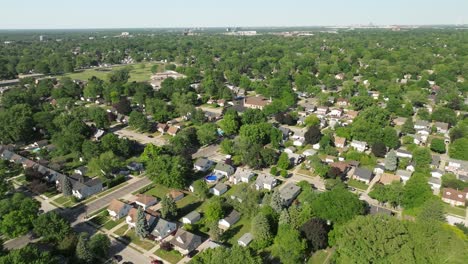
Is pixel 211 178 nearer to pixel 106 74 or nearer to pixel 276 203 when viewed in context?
pixel 276 203

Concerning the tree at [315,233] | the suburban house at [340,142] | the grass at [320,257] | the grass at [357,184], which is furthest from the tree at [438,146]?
the grass at [320,257]

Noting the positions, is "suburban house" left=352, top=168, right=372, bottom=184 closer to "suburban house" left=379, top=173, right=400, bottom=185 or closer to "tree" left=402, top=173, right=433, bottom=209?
"suburban house" left=379, top=173, right=400, bottom=185

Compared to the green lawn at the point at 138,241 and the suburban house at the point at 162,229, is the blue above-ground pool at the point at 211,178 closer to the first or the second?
the suburban house at the point at 162,229

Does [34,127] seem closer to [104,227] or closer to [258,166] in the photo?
[104,227]

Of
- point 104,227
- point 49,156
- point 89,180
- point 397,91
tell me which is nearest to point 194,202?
point 104,227

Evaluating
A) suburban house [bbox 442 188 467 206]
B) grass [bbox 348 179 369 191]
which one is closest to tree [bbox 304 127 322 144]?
grass [bbox 348 179 369 191]
